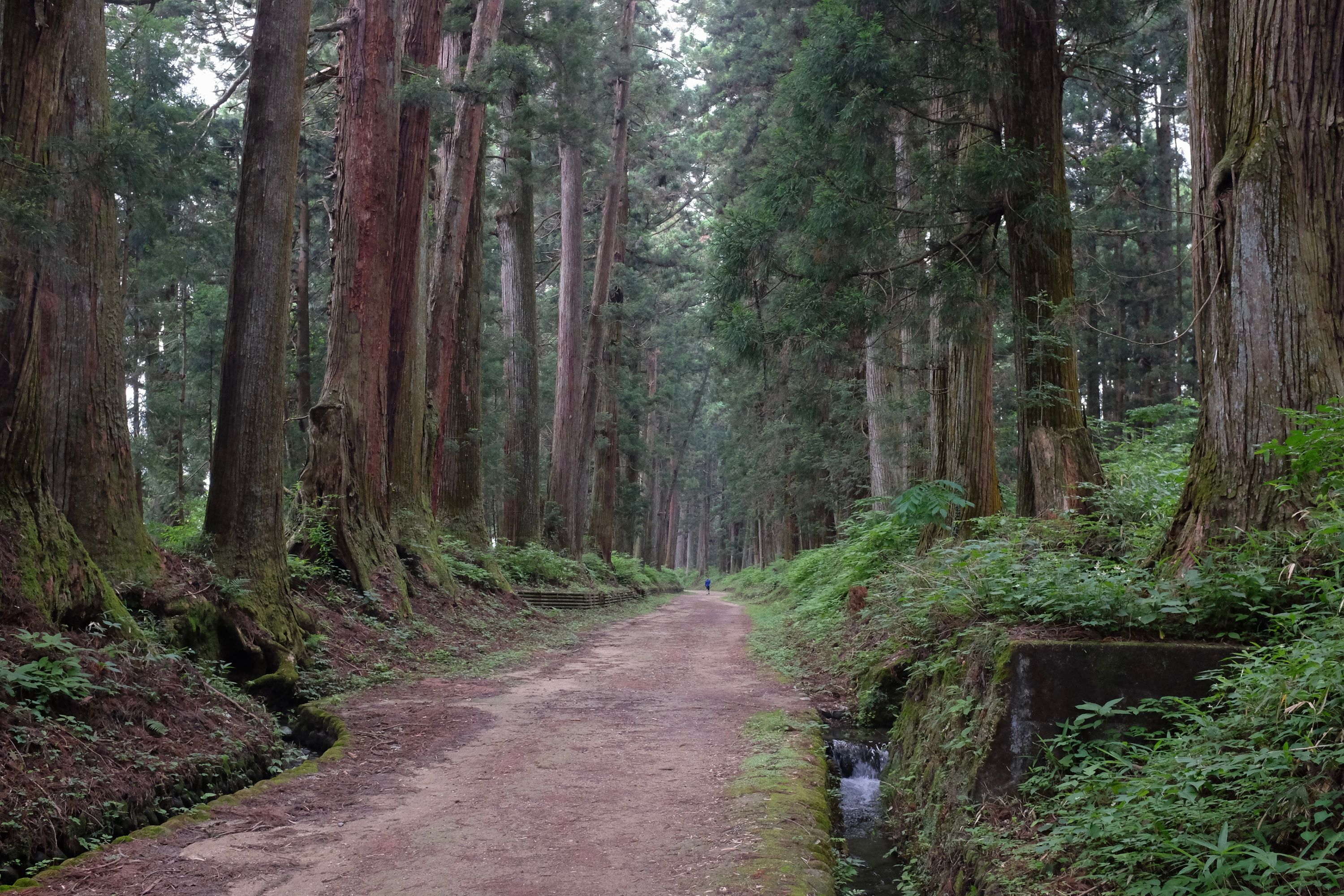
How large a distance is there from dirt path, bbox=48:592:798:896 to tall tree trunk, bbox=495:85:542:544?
12864 mm

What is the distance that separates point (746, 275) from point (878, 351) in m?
4.38

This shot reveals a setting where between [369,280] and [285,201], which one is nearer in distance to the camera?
[285,201]

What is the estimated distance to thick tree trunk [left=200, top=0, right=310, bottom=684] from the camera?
7660 mm

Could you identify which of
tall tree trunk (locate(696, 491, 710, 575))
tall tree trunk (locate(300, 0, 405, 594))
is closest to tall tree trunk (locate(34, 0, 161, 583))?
tall tree trunk (locate(300, 0, 405, 594))

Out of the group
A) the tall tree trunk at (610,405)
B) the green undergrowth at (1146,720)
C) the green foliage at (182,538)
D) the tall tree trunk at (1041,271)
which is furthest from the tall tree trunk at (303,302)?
the green undergrowth at (1146,720)

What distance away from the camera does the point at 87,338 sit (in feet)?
21.3

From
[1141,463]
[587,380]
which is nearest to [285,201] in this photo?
[1141,463]

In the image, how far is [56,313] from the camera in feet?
20.7

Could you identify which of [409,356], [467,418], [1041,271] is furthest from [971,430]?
[467,418]

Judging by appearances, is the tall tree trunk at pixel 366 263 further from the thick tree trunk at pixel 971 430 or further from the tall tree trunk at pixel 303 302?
the tall tree trunk at pixel 303 302

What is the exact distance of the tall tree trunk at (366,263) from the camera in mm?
10961

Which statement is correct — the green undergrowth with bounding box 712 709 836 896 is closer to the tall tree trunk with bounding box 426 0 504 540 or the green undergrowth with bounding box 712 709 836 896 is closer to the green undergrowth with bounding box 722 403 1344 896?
the green undergrowth with bounding box 722 403 1344 896

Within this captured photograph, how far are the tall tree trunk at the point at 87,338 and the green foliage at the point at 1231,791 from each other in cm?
640

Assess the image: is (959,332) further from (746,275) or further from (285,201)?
(285,201)
